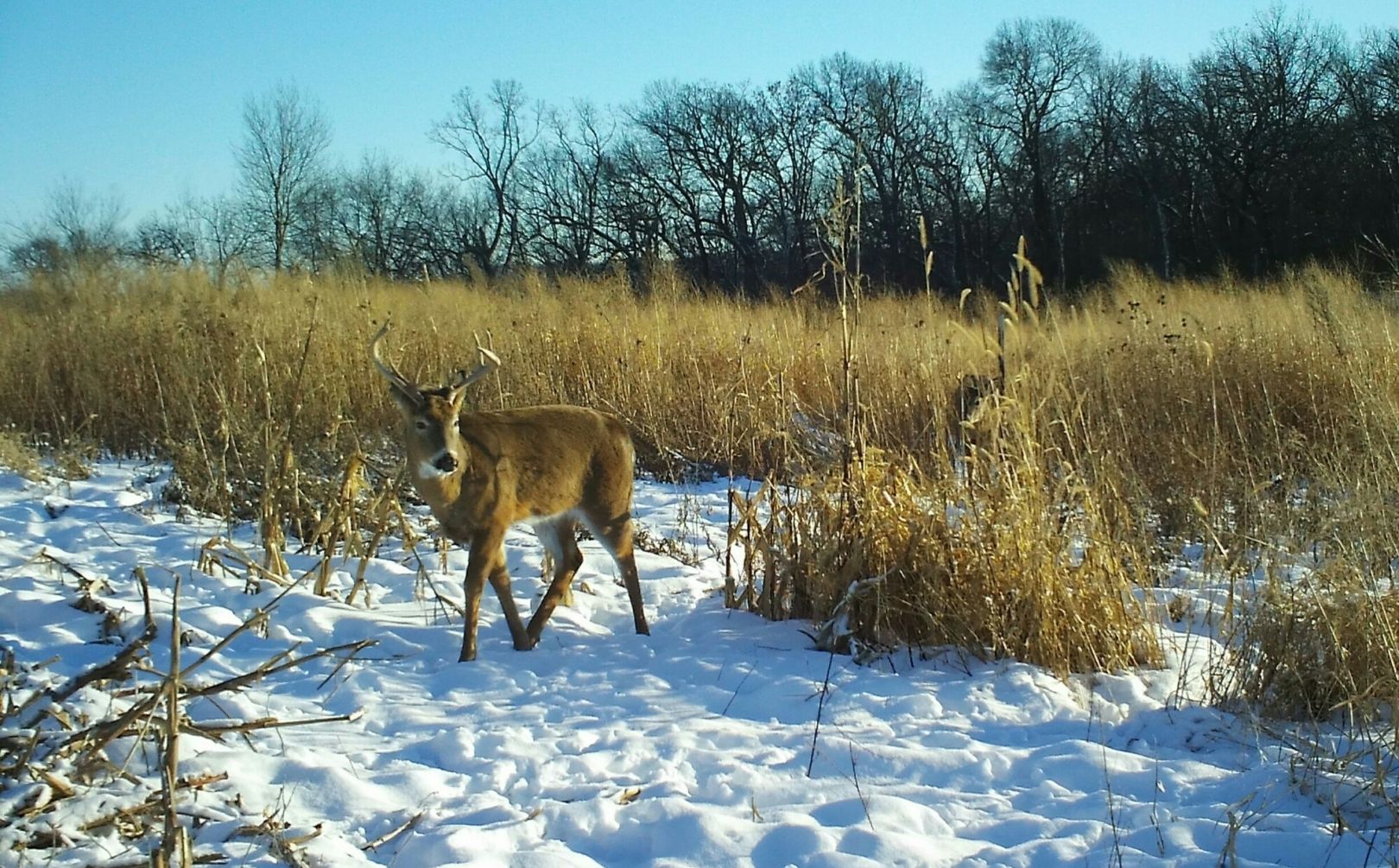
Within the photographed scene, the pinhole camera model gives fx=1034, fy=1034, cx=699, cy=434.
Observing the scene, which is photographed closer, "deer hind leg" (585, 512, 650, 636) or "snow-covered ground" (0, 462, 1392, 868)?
"snow-covered ground" (0, 462, 1392, 868)

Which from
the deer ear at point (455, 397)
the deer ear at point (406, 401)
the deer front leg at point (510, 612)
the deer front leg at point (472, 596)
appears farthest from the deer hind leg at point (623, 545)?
the deer ear at point (406, 401)

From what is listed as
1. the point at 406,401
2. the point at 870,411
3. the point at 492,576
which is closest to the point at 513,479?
the point at 492,576

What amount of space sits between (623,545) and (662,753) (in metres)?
2.06

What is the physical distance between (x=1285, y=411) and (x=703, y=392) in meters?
5.25

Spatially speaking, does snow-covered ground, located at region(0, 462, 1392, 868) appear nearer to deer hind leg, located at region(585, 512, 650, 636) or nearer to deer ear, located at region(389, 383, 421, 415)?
deer hind leg, located at region(585, 512, 650, 636)

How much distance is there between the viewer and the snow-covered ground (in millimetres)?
2754

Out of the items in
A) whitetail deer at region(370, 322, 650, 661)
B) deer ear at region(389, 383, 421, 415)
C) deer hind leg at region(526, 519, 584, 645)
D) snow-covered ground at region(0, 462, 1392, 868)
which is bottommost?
snow-covered ground at region(0, 462, 1392, 868)

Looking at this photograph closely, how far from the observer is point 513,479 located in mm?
5215

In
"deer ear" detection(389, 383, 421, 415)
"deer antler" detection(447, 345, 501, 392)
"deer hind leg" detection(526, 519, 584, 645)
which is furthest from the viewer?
"deer hind leg" detection(526, 519, 584, 645)

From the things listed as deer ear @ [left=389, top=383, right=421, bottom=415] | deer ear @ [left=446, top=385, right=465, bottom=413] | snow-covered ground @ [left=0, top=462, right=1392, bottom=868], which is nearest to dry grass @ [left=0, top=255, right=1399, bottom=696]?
snow-covered ground @ [left=0, top=462, right=1392, bottom=868]

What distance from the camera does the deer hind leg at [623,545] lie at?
5375 millimetres

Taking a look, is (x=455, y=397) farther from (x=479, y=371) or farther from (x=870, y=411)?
(x=870, y=411)

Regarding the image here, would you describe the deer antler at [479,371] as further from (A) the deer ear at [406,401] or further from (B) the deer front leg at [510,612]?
(B) the deer front leg at [510,612]

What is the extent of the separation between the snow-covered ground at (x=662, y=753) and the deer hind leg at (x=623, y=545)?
206mm
